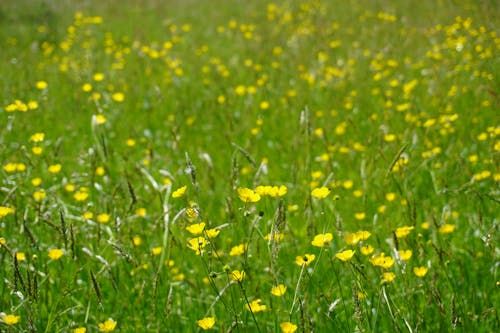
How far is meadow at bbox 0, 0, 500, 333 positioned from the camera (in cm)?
175

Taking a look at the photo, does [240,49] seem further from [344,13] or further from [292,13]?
[344,13]

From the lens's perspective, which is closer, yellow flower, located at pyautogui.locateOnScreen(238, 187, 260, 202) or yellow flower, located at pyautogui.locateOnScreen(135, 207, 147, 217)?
yellow flower, located at pyautogui.locateOnScreen(238, 187, 260, 202)

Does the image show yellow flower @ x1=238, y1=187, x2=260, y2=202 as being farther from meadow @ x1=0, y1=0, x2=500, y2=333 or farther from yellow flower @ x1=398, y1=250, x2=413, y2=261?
yellow flower @ x1=398, y1=250, x2=413, y2=261

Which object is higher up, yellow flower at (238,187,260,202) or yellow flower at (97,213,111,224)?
yellow flower at (238,187,260,202)

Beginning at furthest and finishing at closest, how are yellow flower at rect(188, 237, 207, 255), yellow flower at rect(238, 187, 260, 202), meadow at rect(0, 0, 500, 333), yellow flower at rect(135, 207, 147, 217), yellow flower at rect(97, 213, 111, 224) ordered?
yellow flower at rect(135, 207, 147, 217)
yellow flower at rect(97, 213, 111, 224)
meadow at rect(0, 0, 500, 333)
yellow flower at rect(238, 187, 260, 202)
yellow flower at rect(188, 237, 207, 255)

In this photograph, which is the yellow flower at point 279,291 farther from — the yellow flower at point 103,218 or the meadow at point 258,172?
the yellow flower at point 103,218

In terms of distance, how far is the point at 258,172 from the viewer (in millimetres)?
1862

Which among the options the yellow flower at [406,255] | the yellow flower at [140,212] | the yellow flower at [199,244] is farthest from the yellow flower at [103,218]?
the yellow flower at [406,255]

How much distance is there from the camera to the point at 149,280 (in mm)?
2123

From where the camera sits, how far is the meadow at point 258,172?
1753mm

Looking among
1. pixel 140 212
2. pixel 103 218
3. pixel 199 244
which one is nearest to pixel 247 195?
pixel 199 244

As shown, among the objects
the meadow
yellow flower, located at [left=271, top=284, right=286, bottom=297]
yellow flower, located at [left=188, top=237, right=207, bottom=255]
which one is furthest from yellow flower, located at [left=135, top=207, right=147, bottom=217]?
yellow flower, located at [left=271, top=284, right=286, bottom=297]

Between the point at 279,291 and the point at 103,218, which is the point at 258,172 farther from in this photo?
the point at 103,218

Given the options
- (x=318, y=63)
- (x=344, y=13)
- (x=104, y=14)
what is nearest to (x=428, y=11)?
(x=344, y=13)
